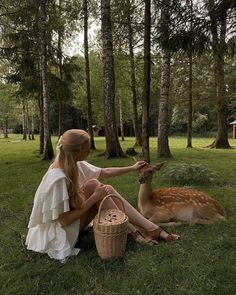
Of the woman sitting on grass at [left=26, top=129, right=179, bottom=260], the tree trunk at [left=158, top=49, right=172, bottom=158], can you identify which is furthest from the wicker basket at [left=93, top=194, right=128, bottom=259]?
the tree trunk at [left=158, top=49, right=172, bottom=158]

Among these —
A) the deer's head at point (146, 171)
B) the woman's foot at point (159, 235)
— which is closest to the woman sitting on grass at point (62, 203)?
the woman's foot at point (159, 235)

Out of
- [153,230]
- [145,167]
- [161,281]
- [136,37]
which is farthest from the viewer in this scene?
[136,37]

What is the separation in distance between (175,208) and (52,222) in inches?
71.5

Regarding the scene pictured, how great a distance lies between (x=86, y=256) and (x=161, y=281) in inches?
37.5

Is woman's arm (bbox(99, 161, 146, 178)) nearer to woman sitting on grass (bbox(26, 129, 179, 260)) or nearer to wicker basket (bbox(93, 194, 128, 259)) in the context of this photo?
woman sitting on grass (bbox(26, 129, 179, 260))

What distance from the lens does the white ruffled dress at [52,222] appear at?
3.65 meters

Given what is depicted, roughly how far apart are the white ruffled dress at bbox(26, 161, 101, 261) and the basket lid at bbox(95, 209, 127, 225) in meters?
0.32

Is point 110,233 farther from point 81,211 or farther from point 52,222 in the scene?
point 52,222

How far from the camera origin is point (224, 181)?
802 centimetres

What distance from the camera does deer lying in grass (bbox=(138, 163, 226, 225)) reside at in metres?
4.82

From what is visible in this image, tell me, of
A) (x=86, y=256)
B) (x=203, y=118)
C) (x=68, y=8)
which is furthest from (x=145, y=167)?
(x=203, y=118)

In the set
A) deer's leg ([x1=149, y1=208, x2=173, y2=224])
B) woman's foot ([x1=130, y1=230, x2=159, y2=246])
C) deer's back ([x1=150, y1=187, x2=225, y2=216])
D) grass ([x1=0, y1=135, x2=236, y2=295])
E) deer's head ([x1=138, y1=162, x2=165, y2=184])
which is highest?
deer's head ([x1=138, y1=162, x2=165, y2=184])

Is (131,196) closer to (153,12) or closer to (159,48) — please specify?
(159,48)

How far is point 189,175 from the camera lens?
25.1ft
